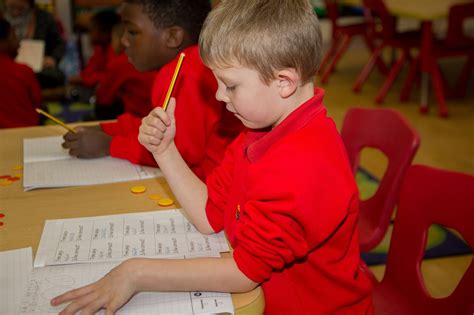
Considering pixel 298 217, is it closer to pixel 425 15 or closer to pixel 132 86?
pixel 132 86

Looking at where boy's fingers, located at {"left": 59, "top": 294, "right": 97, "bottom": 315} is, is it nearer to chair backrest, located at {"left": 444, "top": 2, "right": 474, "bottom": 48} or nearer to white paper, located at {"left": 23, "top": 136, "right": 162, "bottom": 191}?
white paper, located at {"left": 23, "top": 136, "right": 162, "bottom": 191}

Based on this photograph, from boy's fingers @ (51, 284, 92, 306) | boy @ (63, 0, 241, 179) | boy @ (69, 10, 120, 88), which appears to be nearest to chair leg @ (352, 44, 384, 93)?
boy @ (69, 10, 120, 88)

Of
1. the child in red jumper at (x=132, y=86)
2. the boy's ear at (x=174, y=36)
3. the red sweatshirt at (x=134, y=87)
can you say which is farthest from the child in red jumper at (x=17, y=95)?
the boy's ear at (x=174, y=36)

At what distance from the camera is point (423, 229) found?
1.32 m

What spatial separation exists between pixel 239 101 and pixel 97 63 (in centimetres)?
329

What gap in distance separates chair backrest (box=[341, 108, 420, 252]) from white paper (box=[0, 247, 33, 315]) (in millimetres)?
966

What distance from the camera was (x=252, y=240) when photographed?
0.91 m

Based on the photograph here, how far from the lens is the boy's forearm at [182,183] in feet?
3.70

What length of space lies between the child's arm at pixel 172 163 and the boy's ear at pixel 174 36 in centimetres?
53

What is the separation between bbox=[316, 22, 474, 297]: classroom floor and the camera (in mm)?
2279

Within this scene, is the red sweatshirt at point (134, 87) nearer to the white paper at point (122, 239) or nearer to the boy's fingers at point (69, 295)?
the white paper at point (122, 239)

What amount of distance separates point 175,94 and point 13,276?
2.07 feet

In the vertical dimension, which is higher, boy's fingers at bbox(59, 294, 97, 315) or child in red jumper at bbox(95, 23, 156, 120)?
boy's fingers at bbox(59, 294, 97, 315)

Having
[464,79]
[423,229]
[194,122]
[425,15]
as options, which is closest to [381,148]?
[423,229]
